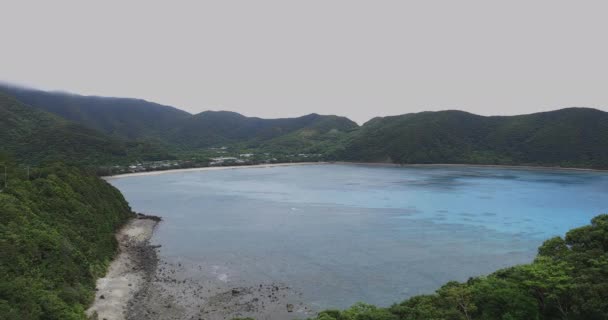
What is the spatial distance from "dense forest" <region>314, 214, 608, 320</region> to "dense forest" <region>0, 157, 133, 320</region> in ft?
41.3

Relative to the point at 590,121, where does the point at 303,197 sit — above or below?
below

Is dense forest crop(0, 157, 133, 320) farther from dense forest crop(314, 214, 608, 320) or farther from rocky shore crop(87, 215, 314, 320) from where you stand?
dense forest crop(314, 214, 608, 320)

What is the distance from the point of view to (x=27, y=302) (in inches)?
665

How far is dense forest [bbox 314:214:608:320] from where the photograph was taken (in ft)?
A: 49.5

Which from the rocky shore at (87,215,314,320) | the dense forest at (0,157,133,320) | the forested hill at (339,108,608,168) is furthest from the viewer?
the forested hill at (339,108,608,168)

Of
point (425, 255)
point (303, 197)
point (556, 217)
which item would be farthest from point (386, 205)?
point (425, 255)

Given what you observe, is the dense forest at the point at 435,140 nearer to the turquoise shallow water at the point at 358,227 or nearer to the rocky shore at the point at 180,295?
the turquoise shallow water at the point at 358,227

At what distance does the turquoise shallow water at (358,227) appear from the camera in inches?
1200

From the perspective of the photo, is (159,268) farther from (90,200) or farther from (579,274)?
(579,274)

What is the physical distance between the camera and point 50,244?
76.3ft

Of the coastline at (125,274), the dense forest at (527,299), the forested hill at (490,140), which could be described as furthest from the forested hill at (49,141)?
the forested hill at (490,140)

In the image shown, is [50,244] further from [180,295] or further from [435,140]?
[435,140]

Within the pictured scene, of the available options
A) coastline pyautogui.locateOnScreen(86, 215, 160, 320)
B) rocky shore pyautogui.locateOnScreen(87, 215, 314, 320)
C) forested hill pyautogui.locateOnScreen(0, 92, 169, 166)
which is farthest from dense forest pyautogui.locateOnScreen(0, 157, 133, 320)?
forested hill pyautogui.locateOnScreen(0, 92, 169, 166)

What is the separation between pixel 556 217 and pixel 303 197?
128 feet
